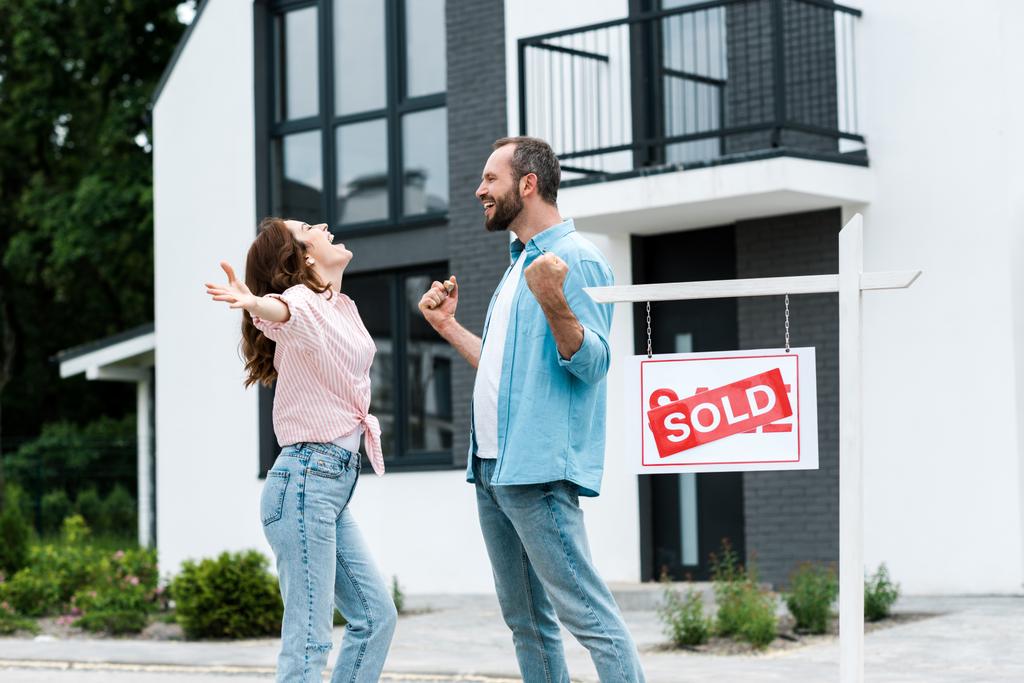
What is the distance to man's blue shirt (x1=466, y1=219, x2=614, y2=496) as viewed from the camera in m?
4.80

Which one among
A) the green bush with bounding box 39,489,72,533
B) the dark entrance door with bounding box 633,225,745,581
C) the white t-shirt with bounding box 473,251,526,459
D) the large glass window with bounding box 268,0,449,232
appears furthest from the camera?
the green bush with bounding box 39,489,72,533

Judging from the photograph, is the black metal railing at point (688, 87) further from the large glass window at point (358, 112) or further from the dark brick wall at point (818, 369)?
the large glass window at point (358, 112)

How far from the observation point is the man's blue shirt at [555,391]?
15.8 feet

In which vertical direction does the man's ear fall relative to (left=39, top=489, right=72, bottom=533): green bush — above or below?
above

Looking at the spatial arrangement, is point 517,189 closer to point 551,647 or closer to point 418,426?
point 551,647

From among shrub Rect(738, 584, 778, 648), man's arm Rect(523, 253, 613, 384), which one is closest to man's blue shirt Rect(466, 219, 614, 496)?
man's arm Rect(523, 253, 613, 384)

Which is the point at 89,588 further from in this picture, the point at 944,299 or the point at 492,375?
the point at 492,375

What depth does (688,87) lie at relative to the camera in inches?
540

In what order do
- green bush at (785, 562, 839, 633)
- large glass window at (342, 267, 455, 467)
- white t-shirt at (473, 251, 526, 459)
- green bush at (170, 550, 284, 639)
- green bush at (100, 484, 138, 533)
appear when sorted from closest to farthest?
1. white t-shirt at (473, 251, 526, 459)
2. green bush at (785, 562, 839, 633)
3. green bush at (170, 550, 284, 639)
4. large glass window at (342, 267, 455, 467)
5. green bush at (100, 484, 138, 533)

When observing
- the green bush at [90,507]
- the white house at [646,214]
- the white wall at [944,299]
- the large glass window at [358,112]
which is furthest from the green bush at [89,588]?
the green bush at [90,507]

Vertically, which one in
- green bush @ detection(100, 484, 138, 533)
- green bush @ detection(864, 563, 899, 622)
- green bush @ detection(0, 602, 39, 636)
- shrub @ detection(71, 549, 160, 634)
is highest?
green bush @ detection(864, 563, 899, 622)

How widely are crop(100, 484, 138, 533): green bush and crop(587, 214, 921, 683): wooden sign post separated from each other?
21627 millimetres

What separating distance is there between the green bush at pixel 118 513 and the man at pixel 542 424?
21138 millimetres

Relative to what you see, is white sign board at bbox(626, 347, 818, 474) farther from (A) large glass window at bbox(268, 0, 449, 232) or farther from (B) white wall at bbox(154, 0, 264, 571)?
(B) white wall at bbox(154, 0, 264, 571)
